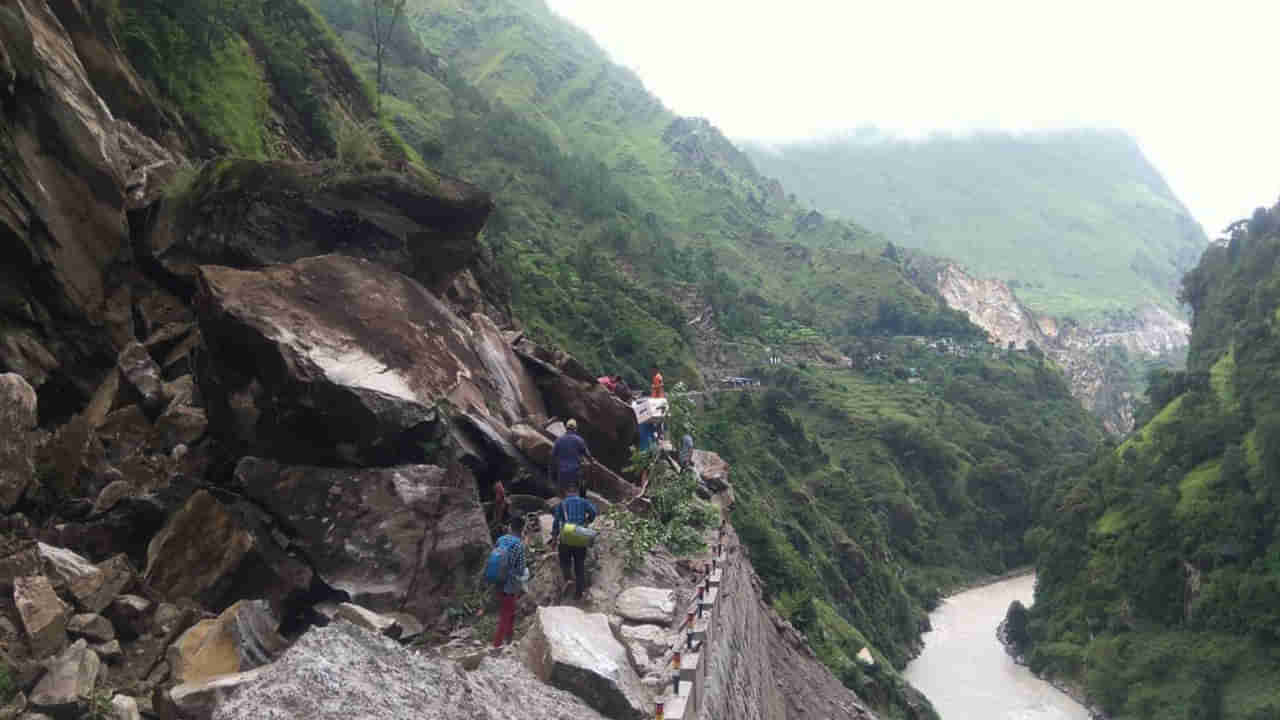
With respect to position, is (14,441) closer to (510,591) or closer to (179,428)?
(179,428)

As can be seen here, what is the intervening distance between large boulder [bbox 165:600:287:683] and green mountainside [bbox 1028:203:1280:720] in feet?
163

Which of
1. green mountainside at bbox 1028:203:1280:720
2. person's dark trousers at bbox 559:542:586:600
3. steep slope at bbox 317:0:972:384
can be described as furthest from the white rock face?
green mountainside at bbox 1028:203:1280:720

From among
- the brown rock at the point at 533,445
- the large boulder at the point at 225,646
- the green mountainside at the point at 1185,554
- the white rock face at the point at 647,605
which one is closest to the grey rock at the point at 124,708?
the large boulder at the point at 225,646

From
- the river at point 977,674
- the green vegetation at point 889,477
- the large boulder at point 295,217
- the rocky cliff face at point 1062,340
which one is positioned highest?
the rocky cliff face at point 1062,340

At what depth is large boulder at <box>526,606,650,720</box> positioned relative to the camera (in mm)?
7273

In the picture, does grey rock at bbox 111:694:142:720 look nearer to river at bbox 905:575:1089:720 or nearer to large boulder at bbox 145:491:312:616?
large boulder at bbox 145:491:312:616

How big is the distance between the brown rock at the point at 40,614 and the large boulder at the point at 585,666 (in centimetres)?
375

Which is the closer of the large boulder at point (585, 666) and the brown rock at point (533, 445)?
the large boulder at point (585, 666)

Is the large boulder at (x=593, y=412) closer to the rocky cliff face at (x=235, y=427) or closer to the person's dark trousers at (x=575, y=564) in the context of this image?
the rocky cliff face at (x=235, y=427)

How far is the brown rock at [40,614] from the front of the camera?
664 cm

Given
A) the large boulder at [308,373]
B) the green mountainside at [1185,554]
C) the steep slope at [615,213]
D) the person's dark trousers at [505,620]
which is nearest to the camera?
the person's dark trousers at [505,620]

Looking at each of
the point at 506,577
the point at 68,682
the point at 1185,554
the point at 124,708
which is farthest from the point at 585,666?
the point at 1185,554

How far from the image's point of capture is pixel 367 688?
562 cm

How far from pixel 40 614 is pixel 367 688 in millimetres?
3142
